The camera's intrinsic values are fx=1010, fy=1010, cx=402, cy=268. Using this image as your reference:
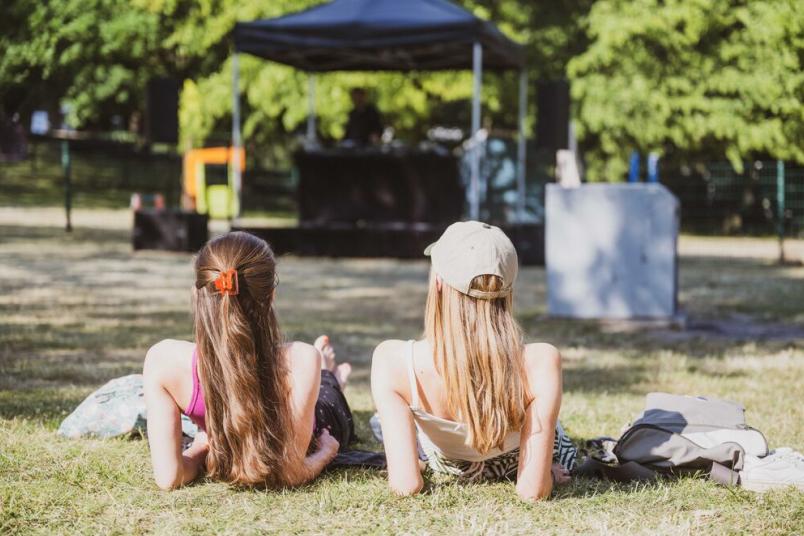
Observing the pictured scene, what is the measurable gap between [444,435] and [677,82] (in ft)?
54.9

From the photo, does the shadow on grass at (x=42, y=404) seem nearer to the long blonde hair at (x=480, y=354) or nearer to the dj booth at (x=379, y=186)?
the long blonde hair at (x=480, y=354)

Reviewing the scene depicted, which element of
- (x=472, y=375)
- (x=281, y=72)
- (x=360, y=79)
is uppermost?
(x=281, y=72)

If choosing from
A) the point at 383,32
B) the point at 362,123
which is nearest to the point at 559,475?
the point at 383,32

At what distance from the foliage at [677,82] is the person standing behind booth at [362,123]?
623cm

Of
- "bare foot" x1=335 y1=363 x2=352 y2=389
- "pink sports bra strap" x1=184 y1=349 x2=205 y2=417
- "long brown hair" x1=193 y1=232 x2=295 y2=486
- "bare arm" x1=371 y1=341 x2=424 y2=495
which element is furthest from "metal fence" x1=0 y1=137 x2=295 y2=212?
"bare arm" x1=371 y1=341 x2=424 y2=495

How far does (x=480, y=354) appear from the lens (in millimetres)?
3025

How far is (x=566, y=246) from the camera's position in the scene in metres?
7.62

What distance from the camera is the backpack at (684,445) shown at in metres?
3.48

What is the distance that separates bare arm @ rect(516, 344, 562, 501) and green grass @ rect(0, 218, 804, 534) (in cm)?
7

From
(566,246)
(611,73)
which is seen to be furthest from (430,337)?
(611,73)

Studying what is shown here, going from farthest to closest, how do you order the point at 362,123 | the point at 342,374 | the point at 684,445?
the point at 362,123
the point at 342,374
the point at 684,445

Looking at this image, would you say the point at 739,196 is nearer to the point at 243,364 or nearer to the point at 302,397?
the point at 302,397

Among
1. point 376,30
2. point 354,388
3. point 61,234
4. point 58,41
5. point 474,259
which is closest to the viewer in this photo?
point 474,259

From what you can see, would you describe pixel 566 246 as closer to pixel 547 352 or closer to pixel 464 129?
pixel 547 352
